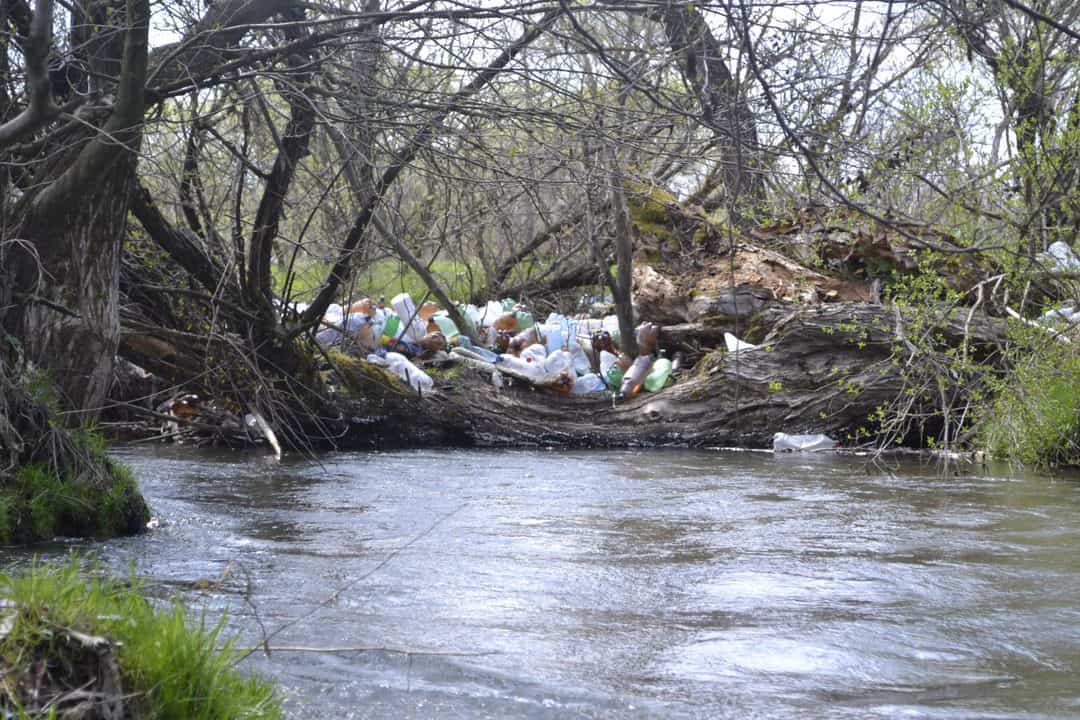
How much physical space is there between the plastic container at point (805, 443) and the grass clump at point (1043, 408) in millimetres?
1556

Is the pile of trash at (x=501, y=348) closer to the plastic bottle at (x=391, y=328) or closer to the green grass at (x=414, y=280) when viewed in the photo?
the plastic bottle at (x=391, y=328)

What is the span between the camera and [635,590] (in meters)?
4.04

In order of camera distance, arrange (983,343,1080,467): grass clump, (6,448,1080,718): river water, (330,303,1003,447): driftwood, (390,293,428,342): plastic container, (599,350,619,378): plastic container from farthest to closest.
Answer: (599,350,619,378): plastic container < (390,293,428,342): plastic container < (330,303,1003,447): driftwood < (983,343,1080,467): grass clump < (6,448,1080,718): river water

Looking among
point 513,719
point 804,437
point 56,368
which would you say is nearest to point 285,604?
point 513,719

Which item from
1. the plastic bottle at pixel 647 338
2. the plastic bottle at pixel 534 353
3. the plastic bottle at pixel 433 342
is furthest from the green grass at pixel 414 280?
the plastic bottle at pixel 647 338

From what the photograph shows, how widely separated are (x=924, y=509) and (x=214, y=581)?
3.88 metres

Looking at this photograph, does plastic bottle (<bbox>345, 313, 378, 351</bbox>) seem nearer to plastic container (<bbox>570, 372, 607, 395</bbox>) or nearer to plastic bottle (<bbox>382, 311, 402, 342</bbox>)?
plastic bottle (<bbox>382, 311, 402, 342</bbox>)

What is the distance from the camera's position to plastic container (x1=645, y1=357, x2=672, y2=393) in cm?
995

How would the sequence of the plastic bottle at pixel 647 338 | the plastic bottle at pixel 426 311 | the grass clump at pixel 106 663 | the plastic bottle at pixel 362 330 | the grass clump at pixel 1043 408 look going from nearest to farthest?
1. the grass clump at pixel 106 663
2. the grass clump at pixel 1043 408
3. the plastic bottle at pixel 362 330
4. the plastic bottle at pixel 647 338
5. the plastic bottle at pixel 426 311

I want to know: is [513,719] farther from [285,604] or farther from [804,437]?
[804,437]

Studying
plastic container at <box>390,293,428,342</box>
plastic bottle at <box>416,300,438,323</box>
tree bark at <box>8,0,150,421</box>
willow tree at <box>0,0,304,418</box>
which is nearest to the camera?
willow tree at <box>0,0,304,418</box>

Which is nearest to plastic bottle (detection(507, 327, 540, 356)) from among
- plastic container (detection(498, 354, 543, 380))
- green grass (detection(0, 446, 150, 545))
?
plastic container (detection(498, 354, 543, 380))

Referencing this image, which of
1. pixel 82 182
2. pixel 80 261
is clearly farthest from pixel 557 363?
pixel 82 182

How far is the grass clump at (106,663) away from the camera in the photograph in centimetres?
201
